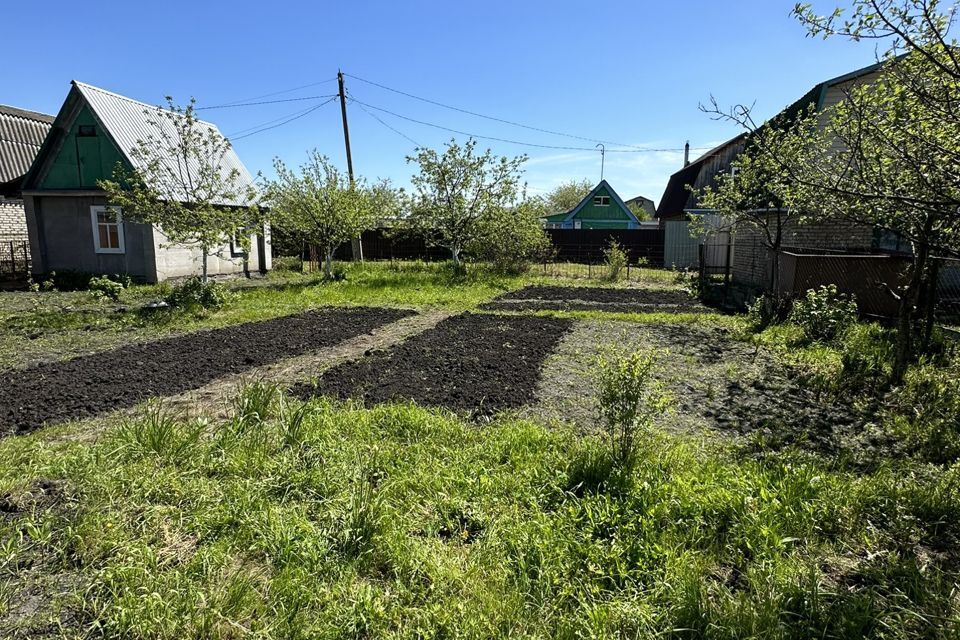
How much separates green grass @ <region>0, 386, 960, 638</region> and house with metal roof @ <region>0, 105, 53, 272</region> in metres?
18.2

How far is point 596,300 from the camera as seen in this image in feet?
43.4

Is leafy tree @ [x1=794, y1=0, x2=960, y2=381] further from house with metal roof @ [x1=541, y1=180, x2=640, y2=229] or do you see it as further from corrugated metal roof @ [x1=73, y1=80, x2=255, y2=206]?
house with metal roof @ [x1=541, y1=180, x2=640, y2=229]

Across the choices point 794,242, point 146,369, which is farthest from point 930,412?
point 794,242

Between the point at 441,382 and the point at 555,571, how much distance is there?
3474mm

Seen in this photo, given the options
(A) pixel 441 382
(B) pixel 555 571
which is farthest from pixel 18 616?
(A) pixel 441 382

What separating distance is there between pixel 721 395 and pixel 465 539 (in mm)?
3798

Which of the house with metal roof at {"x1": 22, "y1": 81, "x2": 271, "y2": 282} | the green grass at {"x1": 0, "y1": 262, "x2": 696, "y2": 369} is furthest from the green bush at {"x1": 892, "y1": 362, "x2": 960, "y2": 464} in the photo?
the house with metal roof at {"x1": 22, "y1": 81, "x2": 271, "y2": 282}

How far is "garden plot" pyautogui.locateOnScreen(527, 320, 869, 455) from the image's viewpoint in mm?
4594

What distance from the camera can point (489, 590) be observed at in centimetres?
252

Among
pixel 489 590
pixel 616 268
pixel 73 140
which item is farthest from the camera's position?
pixel 616 268

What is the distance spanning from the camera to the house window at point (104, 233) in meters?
15.6

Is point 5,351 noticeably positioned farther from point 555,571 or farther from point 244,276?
point 244,276

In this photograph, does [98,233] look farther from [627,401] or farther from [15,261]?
[627,401]

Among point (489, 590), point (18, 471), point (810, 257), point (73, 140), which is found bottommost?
point (489, 590)
